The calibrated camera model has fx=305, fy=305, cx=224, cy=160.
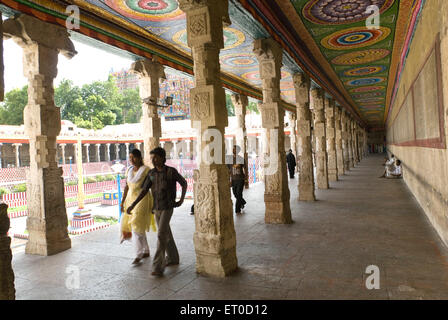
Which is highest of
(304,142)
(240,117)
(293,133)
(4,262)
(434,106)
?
(240,117)

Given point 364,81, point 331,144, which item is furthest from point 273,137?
point 364,81

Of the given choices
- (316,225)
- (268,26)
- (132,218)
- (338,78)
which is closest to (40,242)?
(132,218)

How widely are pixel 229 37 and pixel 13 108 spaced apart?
3414 centimetres

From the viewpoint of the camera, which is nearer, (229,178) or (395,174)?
(229,178)

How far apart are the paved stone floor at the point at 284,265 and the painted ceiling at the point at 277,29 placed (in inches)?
144

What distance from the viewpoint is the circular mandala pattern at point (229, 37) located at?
6715 millimetres

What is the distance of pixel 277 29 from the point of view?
595 cm

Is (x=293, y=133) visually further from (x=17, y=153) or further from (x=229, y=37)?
(x=17, y=153)

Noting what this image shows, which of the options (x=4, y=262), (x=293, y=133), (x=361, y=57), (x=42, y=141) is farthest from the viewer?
(x=293, y=133)

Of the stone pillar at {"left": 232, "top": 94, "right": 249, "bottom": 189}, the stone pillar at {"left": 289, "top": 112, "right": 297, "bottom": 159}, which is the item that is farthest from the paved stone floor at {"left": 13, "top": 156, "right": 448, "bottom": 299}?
the stone pillar at {"left": 289, "top": 112, "right": 297, "bottom": 159}

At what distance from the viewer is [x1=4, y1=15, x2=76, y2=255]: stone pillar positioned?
4.75 m

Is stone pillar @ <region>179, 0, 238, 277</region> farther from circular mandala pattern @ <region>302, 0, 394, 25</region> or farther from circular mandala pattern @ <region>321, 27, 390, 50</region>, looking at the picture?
circular mandala pattern @ <region>321, 27, 390, 50</region>

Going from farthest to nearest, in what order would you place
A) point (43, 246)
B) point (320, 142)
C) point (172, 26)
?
point (320, 142), point (172, 26), point (43, 246)

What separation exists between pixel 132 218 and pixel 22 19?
340cm
